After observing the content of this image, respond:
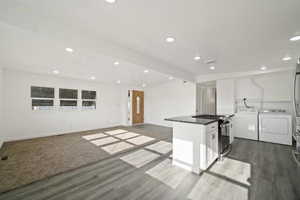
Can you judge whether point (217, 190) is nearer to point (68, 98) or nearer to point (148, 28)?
point (148, 28)

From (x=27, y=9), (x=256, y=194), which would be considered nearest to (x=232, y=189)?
(x=256, y=194)

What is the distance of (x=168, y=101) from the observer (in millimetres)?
7281

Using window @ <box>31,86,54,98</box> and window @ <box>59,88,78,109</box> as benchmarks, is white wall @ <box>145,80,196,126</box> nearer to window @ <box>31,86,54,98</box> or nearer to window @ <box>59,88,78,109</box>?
window @ <box>59,88,78,109</box>

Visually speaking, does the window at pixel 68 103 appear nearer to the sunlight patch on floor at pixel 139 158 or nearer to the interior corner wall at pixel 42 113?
the interior corner wall at pixel 42 113

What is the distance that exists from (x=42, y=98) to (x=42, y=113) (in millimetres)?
615

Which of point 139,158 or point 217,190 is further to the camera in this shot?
point 139,158

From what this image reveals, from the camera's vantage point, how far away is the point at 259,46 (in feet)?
8.52

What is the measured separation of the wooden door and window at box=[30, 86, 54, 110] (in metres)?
4.14

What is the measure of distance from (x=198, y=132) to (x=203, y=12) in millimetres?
1981

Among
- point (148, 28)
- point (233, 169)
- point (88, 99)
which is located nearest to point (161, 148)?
point (233, 169)

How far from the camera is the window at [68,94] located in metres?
5.59

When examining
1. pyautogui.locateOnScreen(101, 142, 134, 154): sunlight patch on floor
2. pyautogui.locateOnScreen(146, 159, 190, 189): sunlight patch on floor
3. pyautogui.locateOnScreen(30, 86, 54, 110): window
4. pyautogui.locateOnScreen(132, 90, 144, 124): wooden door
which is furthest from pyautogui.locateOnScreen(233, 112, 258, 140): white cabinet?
pyautogui.locateOnScreen(30, 86, 54, 110): window

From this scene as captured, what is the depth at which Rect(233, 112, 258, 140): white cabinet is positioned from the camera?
4500 mm

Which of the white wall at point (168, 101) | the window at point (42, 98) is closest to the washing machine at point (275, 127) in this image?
the white wall at point (168, 101)
